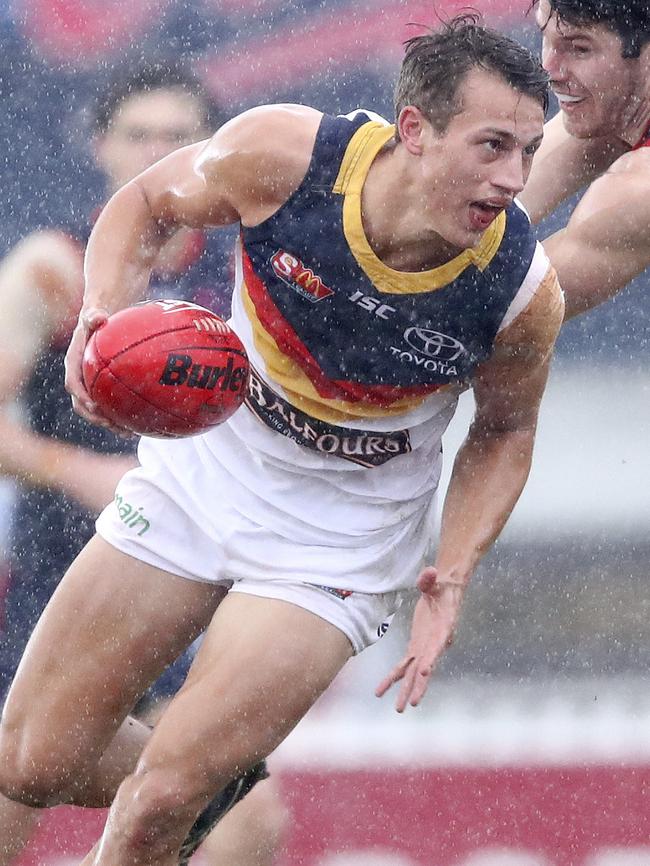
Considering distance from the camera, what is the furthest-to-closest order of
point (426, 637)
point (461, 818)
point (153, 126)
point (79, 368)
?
point (461, 818)
point (153, 126)
point (426, 637)
point (79, 368)

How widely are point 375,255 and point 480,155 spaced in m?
0.28

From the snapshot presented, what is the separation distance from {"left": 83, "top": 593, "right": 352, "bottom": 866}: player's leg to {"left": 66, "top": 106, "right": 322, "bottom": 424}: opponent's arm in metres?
0.52

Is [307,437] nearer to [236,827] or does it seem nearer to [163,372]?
Answer: [163,372]

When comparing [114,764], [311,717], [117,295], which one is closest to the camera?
[117,295]

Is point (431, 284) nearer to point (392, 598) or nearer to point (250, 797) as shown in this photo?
point (392, 598)

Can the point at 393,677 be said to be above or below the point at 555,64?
below

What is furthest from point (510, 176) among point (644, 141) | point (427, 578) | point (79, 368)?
point (644, 141)

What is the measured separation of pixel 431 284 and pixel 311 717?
6.39 ft

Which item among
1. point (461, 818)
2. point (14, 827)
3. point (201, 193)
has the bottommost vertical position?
point (461, 818)

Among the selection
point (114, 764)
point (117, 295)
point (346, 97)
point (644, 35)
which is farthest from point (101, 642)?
point (346, 97)

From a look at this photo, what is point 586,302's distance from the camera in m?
3.76

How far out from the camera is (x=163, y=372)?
3.00 m

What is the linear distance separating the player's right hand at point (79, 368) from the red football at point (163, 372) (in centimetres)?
2

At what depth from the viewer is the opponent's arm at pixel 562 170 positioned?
4.06m
